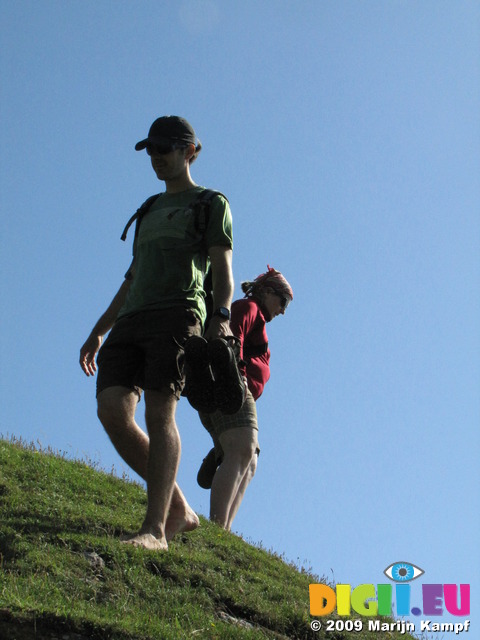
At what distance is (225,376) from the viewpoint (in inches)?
222

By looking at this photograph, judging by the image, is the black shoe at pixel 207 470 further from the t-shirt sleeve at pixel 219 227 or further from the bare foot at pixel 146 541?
the t-shirt sleeve at pixel 219 227

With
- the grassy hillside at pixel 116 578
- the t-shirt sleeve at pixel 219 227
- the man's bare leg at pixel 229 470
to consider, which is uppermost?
the t-shirt sleeve at pixel 219 227

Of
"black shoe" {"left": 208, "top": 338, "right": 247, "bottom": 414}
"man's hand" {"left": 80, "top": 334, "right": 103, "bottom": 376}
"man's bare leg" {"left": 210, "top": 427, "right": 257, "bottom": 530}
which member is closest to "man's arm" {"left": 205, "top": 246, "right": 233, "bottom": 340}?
"black shoe" {"left": 208, "top": 338, "right": 247, "bottom": 414}

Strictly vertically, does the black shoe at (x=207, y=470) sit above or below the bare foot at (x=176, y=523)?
above

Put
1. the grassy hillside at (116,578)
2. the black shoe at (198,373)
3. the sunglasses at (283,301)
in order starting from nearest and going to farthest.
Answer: the grassy hillside at (116,578), the black shoe at (198,373), the sunglasses at (283,301)

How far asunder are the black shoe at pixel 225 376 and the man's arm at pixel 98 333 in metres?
1.47

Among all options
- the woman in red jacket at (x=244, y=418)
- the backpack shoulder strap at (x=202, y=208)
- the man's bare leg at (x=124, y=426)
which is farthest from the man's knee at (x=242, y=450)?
the backpack shoulder strap at (x=202, y=208)

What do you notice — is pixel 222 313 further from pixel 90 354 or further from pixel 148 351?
pixel 90 354

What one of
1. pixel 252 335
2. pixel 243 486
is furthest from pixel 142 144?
pixel 243 486

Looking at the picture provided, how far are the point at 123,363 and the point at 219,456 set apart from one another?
2097 mm

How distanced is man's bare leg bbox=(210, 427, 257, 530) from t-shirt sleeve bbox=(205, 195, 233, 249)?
201 cm

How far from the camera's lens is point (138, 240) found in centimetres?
659

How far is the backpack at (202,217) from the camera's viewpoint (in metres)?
6.32

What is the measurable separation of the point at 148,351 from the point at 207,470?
7.87ft
